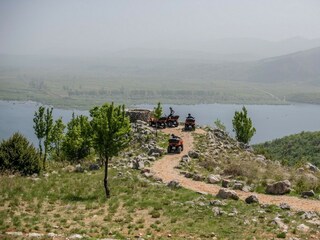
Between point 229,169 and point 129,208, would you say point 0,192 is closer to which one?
point 129,208

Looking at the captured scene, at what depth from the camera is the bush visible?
28.3 metres

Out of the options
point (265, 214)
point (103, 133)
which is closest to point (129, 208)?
point (103, 133)

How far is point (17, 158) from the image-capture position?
94.3 ft

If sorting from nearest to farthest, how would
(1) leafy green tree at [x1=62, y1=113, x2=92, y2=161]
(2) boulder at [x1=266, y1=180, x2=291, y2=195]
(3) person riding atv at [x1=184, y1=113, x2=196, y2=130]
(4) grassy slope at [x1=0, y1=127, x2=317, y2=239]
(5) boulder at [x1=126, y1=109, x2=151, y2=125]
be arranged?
(4) grassy slope at [x1=0, y1=127, x2=317, y2=239] < (2) boulder at [x1=266, y1=180, x2=291, y2=195] < (1) leafy green tree at [x1=62, y1=113, x2=92, y2=161] < (3) person riding atv at [x1=184, y1=113, x2=196, y2=130] < (5) boulder at [x1=126, y1=109, x2=151, y2=125]

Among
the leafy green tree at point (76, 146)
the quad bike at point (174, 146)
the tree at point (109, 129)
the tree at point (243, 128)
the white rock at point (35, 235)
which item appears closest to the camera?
the white rock at point (35, 235)

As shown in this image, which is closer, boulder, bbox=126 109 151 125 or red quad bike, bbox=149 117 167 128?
red quad bike, bbox=149 117 167 128

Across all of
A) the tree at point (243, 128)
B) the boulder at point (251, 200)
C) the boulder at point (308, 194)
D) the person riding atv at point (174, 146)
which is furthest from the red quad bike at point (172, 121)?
the boulder at point (251, 200)

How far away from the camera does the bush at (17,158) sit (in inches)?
1113

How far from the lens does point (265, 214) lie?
18938mm

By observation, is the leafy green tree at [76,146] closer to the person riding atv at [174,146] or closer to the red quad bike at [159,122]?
the person riding atv at [174,146]

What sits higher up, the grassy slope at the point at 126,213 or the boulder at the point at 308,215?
the boulder at the point at 308,215

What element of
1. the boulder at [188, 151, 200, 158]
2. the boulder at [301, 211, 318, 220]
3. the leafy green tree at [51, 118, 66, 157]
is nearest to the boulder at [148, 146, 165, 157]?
the boulder at [188, 151, 200, 158]

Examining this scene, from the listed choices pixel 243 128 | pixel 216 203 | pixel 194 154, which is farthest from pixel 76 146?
pixel 243 128

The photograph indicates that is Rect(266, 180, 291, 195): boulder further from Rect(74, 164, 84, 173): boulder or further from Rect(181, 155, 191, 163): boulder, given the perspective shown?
Rect(74, 164, 84, 173): boulder
